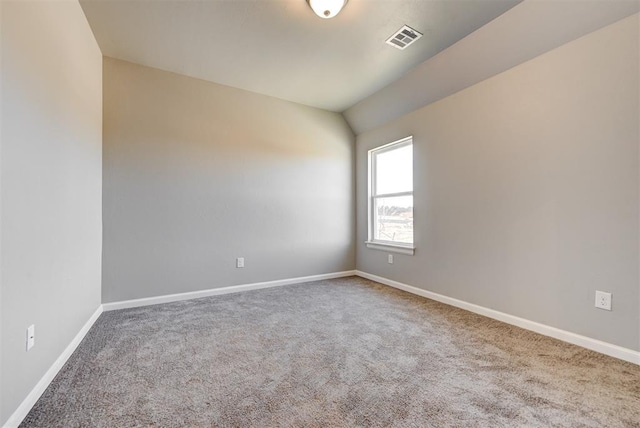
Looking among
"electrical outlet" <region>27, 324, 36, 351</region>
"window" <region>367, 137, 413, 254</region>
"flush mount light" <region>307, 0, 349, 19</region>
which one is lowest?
"electrical outlet" <region>27, 324, 36, 351</region>

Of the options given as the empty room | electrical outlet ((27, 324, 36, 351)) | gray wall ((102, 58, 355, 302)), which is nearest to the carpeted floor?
the empty room

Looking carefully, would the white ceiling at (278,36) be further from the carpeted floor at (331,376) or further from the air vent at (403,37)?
the carpeted floor at (331,376)

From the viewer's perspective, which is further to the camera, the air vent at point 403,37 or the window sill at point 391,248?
the window sill at point 391,248

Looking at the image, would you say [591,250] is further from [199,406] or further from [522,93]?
[199,406]

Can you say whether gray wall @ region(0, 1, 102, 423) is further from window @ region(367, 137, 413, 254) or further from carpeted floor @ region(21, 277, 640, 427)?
window @ region(367, 137, 413, 254)

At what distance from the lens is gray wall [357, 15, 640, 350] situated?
181 cm

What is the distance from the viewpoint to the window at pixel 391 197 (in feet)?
11.6

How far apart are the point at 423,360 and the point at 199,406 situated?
53.8 inches

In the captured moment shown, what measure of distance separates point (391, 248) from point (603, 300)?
80.3 inches

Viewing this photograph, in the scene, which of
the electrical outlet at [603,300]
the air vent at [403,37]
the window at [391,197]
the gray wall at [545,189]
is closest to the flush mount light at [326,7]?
the air vent at [403,37]

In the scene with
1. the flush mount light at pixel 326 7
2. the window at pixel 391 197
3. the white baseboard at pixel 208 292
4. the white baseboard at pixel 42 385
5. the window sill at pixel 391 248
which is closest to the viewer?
the white baseboard at pixel 42 385

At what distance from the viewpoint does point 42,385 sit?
1.48 m

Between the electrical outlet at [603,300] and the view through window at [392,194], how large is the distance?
68.0 inches

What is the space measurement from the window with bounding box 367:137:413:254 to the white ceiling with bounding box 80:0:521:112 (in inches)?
37.6
